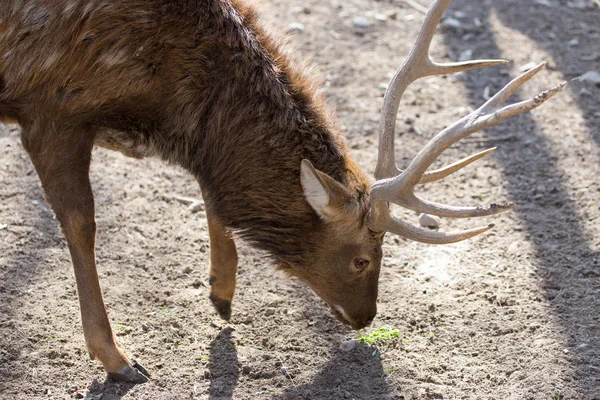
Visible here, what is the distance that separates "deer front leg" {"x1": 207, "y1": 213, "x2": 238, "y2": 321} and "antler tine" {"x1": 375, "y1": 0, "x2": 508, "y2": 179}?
1.17 meters

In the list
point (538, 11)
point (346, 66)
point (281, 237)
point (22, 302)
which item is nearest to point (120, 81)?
point (281, 237)

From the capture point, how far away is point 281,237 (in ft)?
14.7

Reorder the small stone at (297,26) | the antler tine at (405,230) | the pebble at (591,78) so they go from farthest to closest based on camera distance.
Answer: the small stone at (297,26), the pebble at (591,78), the antler tine at (405,230)

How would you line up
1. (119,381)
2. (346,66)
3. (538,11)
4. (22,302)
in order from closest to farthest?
1. (119,381)
2. (22,302)
3. (346,66)
4. (538,11)

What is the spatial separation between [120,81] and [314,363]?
6.15 feet

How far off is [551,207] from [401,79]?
2.18m

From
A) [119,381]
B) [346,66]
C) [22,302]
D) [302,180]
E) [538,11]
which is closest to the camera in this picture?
[302,180]

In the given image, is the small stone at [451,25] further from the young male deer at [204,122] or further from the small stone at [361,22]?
the young male deer at [204,122]

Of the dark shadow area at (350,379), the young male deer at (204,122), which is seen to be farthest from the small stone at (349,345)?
the young male deer at (204,122)

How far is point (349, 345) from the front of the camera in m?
4.82

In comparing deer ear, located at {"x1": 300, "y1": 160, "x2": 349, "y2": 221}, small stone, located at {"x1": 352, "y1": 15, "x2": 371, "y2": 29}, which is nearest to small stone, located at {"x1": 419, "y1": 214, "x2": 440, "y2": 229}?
deer ear, located at {"x1": 300, "y1": 160, "x2": 349, "y2": 221}

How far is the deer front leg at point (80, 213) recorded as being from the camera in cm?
438

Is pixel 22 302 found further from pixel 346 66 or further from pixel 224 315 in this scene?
pixel 346 66

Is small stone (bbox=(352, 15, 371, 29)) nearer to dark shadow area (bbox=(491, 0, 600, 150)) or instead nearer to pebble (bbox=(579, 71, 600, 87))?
dark shadow area (bbox=(491, 0, 600, 150))
